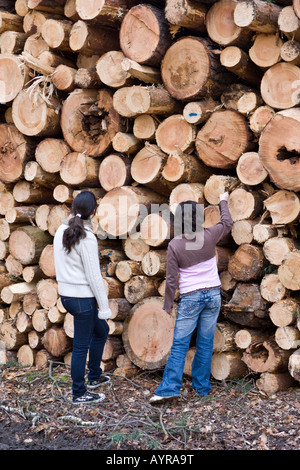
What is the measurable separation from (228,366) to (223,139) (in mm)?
1908

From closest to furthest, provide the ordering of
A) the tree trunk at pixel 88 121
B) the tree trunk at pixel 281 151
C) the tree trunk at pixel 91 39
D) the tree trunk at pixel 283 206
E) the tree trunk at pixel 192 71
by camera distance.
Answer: the tree trunk at pixel 281 151 < the tree trunk at pixel 283 206 < the tree trunk at pixel 192 71 < the tree trunk at pixel 91 39 < the tree trunk at pixel 88 121

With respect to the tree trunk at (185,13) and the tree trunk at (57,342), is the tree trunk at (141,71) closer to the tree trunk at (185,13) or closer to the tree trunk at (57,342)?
the tree trunk at (185,13)

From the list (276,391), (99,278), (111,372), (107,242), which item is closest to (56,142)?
(107,242)

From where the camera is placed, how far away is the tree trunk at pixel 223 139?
432 cm

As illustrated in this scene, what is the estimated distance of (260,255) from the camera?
424 cm

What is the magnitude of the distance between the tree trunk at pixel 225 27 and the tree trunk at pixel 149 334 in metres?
2.26

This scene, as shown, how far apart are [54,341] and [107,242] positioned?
44.5 inches

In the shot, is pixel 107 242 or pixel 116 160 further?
pixel 107 242

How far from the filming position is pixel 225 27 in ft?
14.0

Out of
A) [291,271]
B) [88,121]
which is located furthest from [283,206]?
[88,121]

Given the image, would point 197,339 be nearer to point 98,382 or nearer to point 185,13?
point 98,382

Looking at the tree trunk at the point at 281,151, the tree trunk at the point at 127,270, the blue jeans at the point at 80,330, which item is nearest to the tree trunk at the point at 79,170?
the tree trunk at the point at 127,270

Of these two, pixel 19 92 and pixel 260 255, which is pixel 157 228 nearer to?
pixel 260 255

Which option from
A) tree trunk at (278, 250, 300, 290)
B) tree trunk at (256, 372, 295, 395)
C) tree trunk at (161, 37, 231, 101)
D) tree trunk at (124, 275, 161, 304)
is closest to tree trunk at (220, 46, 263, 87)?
tree trunk at (161, 37, 231, 101)
